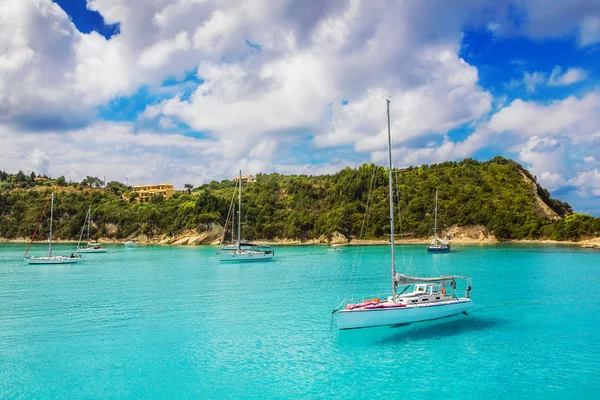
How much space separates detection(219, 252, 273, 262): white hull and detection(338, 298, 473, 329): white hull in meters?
48.0

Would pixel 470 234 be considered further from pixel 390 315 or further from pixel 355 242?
pixel 390 315

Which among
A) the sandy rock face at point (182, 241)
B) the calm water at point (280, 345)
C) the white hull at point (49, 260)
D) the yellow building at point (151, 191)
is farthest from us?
the yellow building at point (151, 191)

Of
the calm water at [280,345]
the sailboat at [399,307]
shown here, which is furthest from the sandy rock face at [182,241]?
the sailboat at [399,307]

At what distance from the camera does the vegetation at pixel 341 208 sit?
113625mm

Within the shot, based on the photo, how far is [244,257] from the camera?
70.4 metres

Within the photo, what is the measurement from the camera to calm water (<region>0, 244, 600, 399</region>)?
17.8m

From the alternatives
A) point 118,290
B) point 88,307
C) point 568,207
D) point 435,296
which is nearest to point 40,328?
point 88,307

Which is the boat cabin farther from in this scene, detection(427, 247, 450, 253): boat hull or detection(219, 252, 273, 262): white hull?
detection(427, 247, 450, 253): boat hull

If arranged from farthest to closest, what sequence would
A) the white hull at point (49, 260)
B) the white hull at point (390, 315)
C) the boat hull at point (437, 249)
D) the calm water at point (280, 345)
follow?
1. the boat hull at point (437, 249)
2. the white hull at point (49, 260)
3. the white hull at point (390, 315)
4. the calm water at point (280, 345)

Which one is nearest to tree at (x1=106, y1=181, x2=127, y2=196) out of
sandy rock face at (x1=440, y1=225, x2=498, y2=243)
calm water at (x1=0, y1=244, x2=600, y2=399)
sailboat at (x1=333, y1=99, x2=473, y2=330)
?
sandy rock face at (x1=440, y1=225, x2=498, y2=243)

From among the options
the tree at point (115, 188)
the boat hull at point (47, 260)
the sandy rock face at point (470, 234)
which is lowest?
the boat hull at point (47, 260)

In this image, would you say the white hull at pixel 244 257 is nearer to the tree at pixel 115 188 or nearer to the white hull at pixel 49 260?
the white hull at pixel 49 260

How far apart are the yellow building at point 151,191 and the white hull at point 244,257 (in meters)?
104

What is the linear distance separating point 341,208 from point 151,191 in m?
88.3
